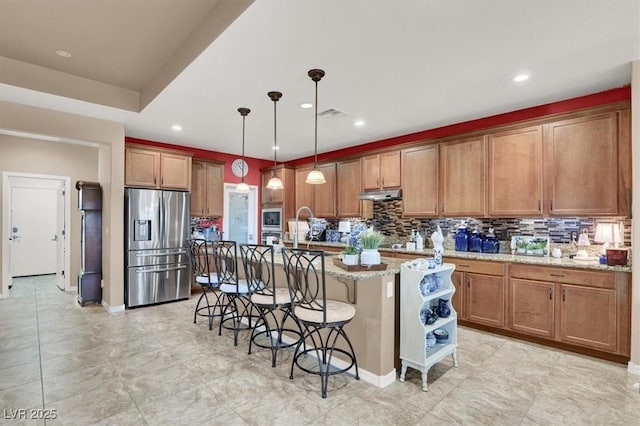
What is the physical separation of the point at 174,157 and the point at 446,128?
428cm

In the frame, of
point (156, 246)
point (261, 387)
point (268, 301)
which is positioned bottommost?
point (261, 387)

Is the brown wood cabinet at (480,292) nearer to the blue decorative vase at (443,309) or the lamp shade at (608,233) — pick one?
the lamp shade at (608,233)

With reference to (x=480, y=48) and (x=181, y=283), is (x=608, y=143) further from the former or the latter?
(x=181, y=283)

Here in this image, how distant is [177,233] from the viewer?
16.8 ft

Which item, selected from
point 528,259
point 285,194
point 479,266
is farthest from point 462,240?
point 285,194

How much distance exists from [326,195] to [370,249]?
3.58 m

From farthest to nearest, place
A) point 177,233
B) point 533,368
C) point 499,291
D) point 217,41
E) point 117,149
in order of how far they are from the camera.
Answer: point 177,233, point 117,149, point 499,291, point 533,368, point 217,41

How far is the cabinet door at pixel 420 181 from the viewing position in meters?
4.67

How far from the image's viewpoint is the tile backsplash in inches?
144

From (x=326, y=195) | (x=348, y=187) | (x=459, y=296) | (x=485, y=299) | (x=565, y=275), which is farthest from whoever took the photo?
(x=326, y=195)

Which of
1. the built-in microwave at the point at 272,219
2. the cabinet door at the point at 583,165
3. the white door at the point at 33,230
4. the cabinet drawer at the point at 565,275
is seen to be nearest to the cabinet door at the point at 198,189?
the built-in microwave at the point at 272,219

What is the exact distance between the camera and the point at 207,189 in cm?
609

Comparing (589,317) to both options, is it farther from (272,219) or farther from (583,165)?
(272,219)

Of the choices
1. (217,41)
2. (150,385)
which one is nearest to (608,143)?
(217,41)
